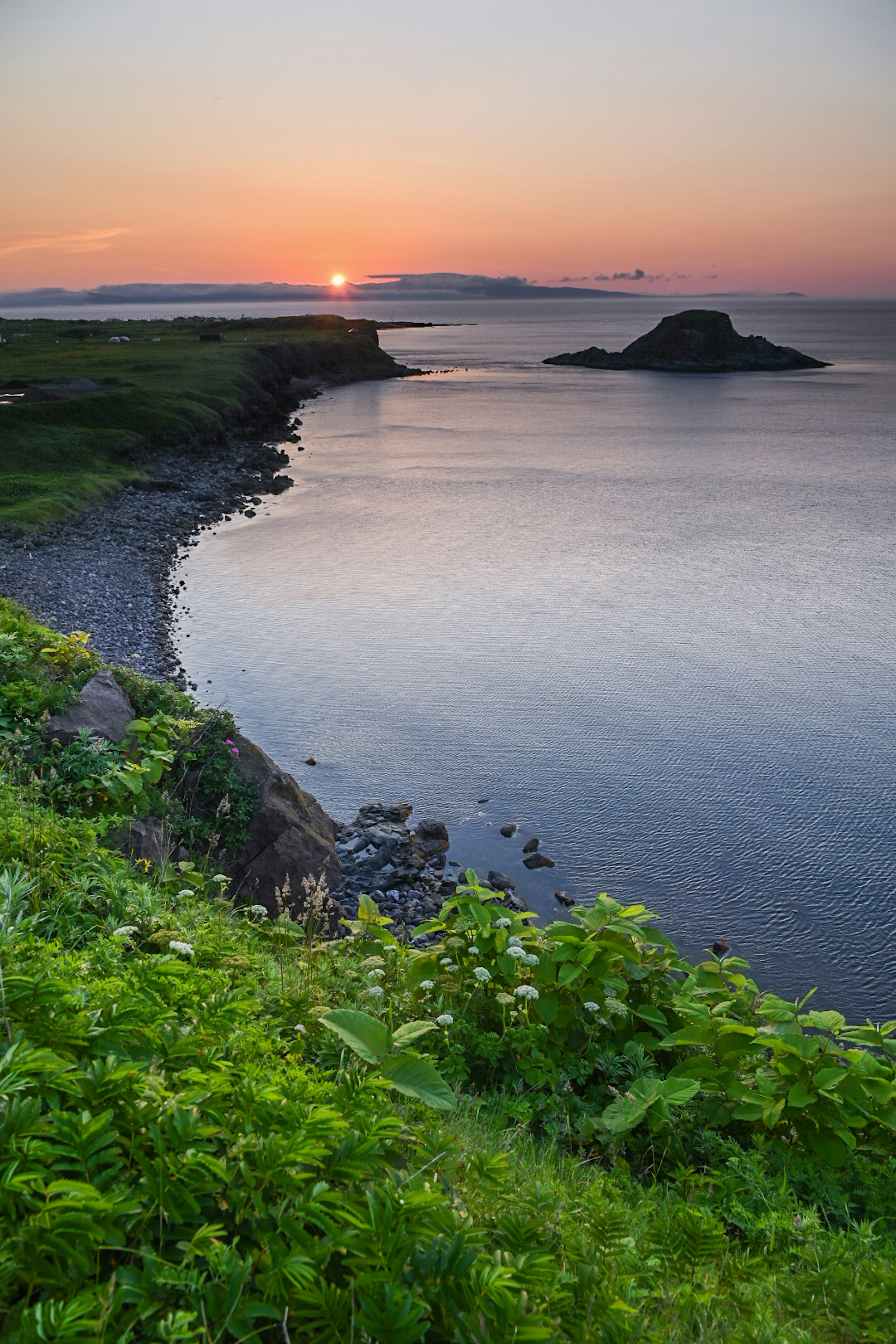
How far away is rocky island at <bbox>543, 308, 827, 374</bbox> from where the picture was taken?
125750 mm

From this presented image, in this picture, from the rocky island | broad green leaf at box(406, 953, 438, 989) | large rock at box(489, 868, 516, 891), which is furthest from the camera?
the rocky island

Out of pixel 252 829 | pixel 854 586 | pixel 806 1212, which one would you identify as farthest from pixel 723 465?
pixel 806 1212

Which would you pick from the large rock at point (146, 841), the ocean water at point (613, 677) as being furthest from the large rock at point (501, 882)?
the large rock at point (146, 841)

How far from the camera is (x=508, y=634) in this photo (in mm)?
22469

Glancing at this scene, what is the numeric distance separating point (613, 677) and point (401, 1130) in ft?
55.0

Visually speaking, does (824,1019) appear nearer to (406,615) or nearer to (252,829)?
→ (252,829)

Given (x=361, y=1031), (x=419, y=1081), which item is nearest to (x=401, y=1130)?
(x=419, y=1081)

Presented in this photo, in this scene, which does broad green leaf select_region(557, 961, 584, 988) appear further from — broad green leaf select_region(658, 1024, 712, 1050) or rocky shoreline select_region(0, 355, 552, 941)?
rocky shoreline select_region(0, 355, 552, 941)

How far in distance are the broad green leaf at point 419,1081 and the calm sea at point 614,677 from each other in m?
7.89

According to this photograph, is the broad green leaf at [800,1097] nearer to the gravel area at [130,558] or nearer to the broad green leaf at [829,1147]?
the broad green leaf at [829,1147]

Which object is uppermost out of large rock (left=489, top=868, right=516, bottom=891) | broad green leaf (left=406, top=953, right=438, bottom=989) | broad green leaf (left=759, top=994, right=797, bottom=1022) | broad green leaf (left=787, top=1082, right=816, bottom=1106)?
broad green leaf (left=759, top=994, right=797, bottom=1022)

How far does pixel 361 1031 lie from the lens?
3.95 m

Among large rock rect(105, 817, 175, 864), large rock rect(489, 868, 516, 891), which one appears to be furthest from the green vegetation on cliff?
large rock rect(489, 868, 516, 891)

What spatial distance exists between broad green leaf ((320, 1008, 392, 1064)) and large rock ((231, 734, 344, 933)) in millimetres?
5449
